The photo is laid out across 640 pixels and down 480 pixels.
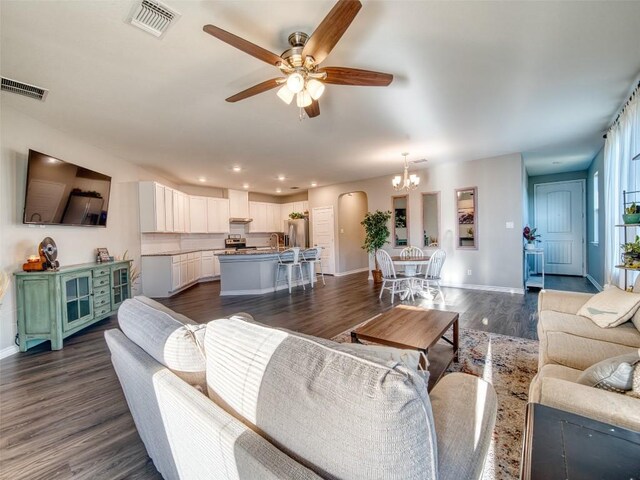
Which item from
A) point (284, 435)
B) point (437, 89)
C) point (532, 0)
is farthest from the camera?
point (437, 89)

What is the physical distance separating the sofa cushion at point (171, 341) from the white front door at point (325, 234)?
22.7ft

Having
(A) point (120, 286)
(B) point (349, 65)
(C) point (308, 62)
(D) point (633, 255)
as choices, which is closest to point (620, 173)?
(D) point (633, 255)

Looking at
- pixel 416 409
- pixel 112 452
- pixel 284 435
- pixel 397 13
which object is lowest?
pixel 112 452

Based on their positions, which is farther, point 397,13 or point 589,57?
point 589,57

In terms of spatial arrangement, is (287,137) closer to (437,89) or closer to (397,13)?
(437,89)

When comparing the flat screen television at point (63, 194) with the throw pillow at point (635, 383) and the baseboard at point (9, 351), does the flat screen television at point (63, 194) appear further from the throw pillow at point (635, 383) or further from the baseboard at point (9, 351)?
the throw pillow at point (635, 383)

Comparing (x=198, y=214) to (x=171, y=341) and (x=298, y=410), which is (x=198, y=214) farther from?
(x=298, y=410)

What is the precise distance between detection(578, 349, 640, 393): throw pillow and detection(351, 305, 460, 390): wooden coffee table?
916 millimetres

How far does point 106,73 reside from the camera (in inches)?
97.0

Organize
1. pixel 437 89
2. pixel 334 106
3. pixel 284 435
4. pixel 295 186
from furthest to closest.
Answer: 1. pixel 295 186
2. pixel 334 106
3. pixel 437 89
4. pixel 284 435

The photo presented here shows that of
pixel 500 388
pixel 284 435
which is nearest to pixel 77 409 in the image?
pixel 284 435

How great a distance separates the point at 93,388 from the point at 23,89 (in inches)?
116

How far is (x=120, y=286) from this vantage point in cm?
439

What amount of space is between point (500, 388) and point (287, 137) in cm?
386
